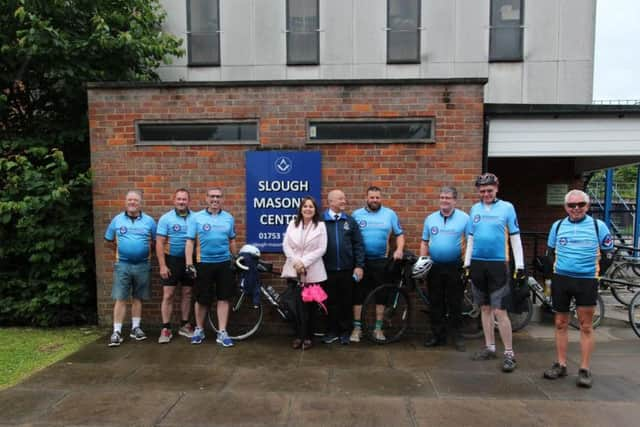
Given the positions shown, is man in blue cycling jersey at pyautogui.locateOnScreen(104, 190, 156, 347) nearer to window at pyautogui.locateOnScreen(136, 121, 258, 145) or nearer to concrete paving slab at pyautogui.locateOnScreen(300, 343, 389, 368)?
window at pyautogui.locateOnScreen(136, 121, 258, 145)

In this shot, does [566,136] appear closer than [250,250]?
No

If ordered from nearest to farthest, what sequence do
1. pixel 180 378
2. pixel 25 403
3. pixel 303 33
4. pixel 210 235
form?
pixel 25 403 → pixel 180 378 → pixel 210 235 → pixel 303 33

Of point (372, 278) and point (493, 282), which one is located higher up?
point (493, 282)

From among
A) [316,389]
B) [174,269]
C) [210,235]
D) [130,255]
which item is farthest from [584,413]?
[130,255]

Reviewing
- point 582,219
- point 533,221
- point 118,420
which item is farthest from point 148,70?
point 533,221

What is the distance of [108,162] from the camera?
18.3ft

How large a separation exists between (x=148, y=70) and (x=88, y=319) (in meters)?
4.04

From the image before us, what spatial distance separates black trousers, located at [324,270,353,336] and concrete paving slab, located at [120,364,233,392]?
1.36 meters

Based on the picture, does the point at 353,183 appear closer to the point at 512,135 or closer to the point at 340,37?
the point at 512,135

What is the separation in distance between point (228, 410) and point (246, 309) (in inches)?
87.0

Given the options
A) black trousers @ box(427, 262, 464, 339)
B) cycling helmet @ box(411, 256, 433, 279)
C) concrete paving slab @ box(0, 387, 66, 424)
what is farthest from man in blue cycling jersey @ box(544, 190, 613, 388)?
concrete paving slab @ box(0, 387, 66, 424)

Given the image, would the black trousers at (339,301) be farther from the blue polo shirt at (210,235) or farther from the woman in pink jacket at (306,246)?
the blue polo shirt at (210,235)

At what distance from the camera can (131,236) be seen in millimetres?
4996

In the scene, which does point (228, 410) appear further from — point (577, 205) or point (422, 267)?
point (577, 205)
